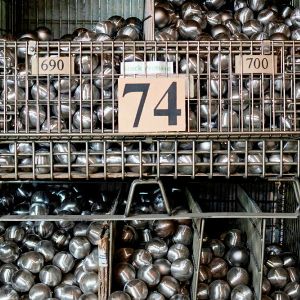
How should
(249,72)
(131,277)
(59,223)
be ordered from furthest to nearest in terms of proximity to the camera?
(59,223) → (131,277) → (249,72)

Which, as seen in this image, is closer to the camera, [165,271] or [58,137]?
[58,137]

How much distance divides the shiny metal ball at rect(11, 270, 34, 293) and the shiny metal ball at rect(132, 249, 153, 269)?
0.97 ft

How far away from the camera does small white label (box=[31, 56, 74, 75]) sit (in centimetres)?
122

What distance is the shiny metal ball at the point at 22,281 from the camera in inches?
54.1

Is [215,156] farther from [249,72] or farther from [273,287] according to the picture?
[273,287]

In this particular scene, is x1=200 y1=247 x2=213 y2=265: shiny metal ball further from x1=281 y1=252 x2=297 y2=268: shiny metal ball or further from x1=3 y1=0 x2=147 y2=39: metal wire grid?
x1=3 y1=0 x2=147 y2=39: metal wire grid

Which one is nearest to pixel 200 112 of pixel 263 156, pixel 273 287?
pixel 263 156

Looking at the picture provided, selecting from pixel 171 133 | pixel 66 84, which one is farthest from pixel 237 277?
Result: pixel 66 84

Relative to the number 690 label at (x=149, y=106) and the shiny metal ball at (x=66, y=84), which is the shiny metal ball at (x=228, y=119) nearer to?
the number 690 label at (x=149, y=106)

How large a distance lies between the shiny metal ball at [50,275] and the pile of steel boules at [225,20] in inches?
28.8

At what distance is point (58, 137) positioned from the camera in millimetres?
1247

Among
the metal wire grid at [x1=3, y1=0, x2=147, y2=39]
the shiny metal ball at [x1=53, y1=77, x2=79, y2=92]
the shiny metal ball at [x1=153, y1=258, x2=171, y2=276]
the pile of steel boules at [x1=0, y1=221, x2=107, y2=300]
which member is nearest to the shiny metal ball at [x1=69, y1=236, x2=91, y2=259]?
the pile of steel boules at [x1=0, y1=221, x2=107, y2=300]

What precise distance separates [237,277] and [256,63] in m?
0.61

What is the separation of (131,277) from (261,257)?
14.5 inches
